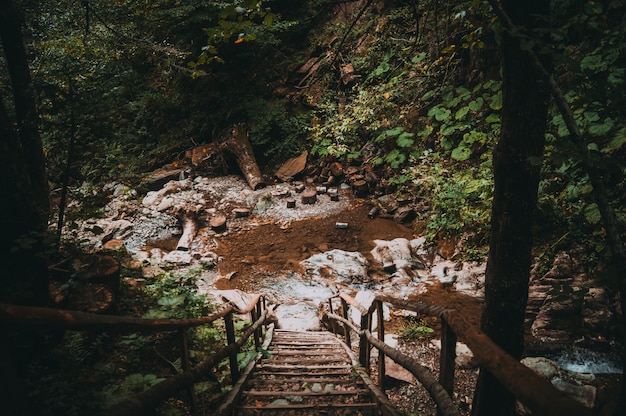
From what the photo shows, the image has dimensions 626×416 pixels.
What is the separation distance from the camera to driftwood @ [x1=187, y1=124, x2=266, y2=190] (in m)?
12.3

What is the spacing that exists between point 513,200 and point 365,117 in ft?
25.9

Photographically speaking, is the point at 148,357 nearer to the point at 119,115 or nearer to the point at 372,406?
the point at 372,406

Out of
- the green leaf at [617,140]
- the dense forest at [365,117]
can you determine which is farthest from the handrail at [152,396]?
the green leaf at [617,140]

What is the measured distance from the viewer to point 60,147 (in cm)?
349

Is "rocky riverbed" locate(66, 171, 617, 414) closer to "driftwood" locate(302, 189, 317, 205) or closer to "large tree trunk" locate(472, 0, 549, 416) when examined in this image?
"driftwood" locate(302, 189, 317, 205)

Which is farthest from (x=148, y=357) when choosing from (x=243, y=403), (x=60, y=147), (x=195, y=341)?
(x=60, y=147)

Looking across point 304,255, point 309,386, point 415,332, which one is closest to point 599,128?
point 415,332

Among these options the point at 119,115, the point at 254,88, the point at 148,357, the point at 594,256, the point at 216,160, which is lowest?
the point at 148,357

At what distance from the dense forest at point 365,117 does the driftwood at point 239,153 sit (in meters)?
0.49

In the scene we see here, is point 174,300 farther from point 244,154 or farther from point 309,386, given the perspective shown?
point 244,154

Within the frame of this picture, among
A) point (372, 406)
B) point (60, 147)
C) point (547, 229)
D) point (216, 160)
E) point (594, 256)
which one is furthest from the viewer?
point (216, 160)

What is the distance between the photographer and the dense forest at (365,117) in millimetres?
1590

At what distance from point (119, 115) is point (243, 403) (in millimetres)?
3498

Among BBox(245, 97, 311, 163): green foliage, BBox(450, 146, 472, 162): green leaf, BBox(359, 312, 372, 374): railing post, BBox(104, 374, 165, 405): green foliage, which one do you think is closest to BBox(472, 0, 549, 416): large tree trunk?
BBox(359, 312, 372, 374): railing post
